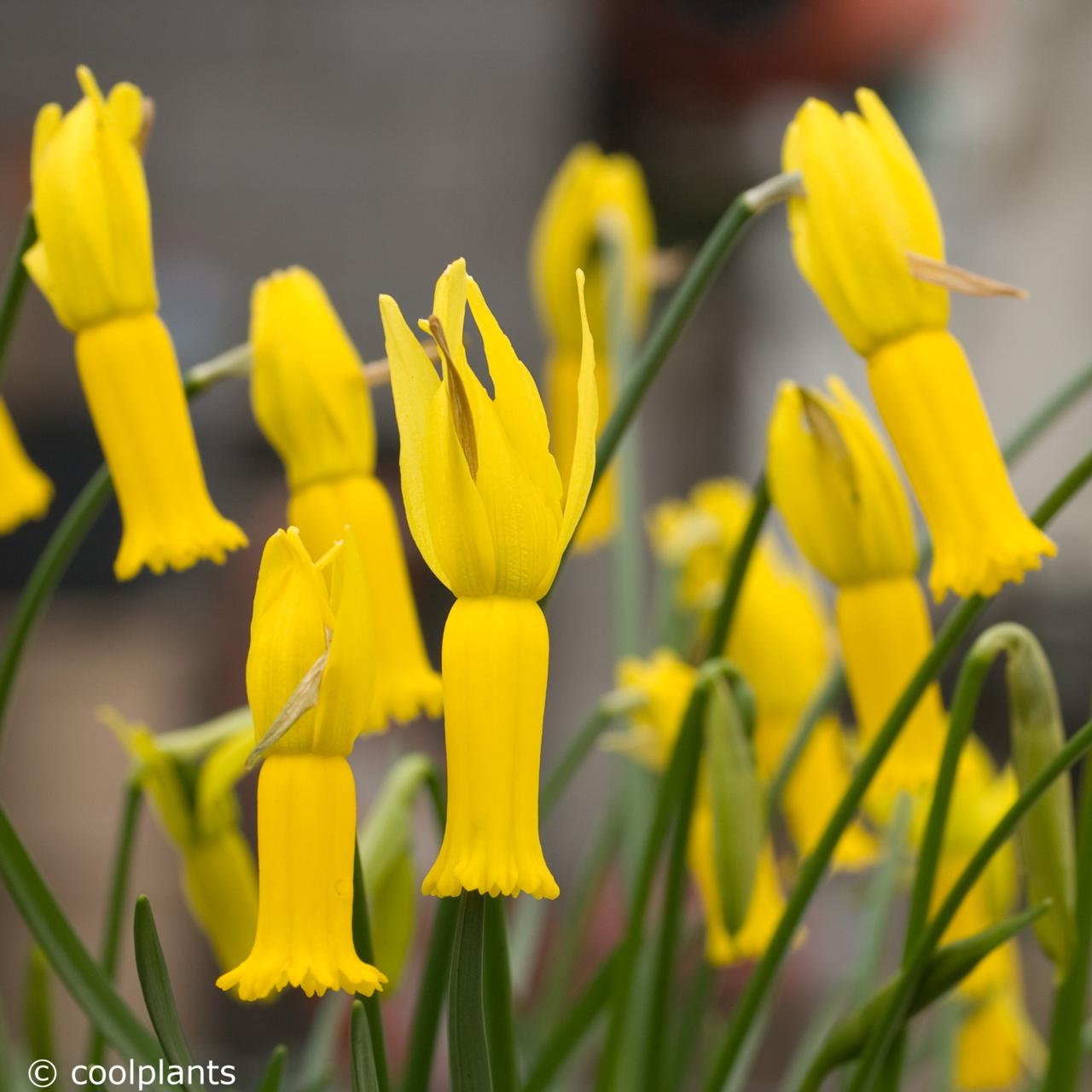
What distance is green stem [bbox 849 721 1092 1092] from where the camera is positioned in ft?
1.08

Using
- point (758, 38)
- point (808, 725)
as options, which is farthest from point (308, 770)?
point (758, 38)

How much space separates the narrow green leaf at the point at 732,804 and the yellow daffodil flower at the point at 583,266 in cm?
18

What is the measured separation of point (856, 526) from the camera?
403 millimetres

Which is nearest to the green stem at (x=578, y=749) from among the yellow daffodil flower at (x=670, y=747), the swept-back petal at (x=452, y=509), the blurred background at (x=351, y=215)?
the yellow daffodil flower at (x=670, y=747)

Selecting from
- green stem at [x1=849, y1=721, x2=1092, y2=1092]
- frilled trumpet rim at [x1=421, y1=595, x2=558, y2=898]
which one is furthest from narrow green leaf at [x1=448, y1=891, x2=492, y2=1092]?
green stem at [x1=849, y1=721, x2=1092, y2=1092]

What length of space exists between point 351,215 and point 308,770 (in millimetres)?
1931

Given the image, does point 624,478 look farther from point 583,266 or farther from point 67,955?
point 67,955

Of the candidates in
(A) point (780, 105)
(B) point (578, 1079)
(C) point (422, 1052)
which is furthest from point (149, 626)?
(C) point (422, 1052)

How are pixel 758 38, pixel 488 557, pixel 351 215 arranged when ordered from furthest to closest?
pixel 351 215 < pixel 758 38 < pixel 488 557

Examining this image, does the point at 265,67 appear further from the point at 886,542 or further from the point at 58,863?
the point at 886,542

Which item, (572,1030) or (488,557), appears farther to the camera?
(572,1030)

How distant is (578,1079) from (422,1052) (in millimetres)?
461

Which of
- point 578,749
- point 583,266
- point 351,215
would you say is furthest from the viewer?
point 351,215

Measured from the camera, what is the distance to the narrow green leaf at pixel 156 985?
0.28 m
